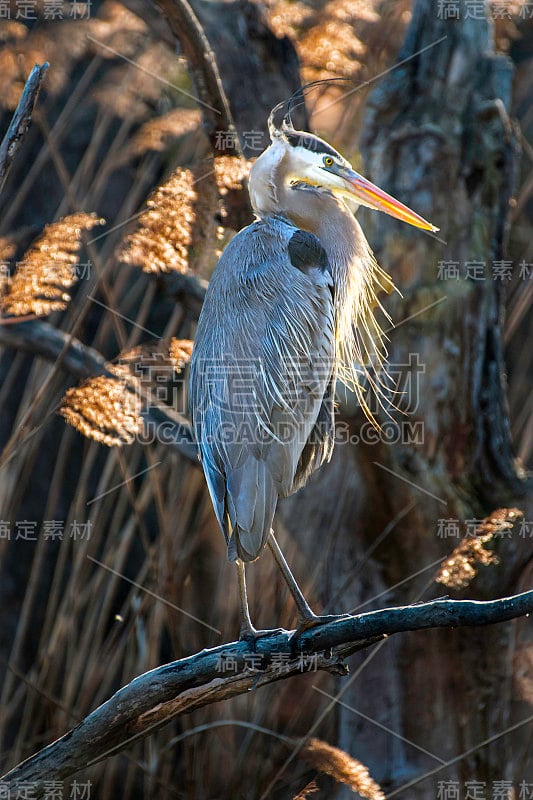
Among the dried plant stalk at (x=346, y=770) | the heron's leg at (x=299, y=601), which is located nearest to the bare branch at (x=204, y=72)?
the heron's leg at (x=299, y=601)

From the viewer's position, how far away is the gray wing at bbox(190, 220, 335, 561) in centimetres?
163

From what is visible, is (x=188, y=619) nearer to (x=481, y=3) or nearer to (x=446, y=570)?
(x=446, y=570)

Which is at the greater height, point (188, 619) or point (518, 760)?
point (188, 619)

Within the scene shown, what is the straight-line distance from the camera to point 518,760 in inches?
97.0

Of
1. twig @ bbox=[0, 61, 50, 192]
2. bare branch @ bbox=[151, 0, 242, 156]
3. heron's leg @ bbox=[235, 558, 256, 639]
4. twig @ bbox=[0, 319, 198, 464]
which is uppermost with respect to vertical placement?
bare branch @ bbox=[151, 0, 242, 156]

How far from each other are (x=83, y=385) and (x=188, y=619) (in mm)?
969

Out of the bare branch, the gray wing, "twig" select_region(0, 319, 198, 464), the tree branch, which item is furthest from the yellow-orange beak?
the tree branch

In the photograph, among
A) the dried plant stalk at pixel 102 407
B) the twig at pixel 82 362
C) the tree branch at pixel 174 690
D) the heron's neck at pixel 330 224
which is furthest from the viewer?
the twig at pixel 82 362

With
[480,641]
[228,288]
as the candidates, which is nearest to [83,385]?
[228,288]

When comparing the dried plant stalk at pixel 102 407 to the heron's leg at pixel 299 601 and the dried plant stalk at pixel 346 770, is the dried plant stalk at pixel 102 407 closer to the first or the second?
the heron's leg at pixel 299 601

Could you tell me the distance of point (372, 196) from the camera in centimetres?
178

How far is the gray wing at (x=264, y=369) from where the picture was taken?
1.63 metres

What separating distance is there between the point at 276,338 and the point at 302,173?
0.38 meters

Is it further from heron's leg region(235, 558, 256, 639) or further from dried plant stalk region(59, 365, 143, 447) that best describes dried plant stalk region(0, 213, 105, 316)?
heron's leg region(235, 558, 256, 639)
